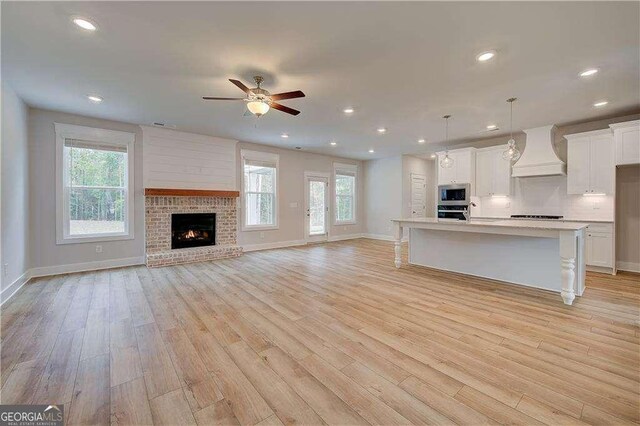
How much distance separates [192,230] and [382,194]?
599cm

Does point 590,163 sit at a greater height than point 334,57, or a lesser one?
lesser

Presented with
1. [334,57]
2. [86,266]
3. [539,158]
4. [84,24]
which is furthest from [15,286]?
[539,158]

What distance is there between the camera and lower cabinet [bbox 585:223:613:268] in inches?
Result: 183

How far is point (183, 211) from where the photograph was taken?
5.95m

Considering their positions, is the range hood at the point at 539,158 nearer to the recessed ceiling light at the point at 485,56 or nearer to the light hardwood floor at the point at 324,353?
the light hardwood floor at the point at 324,353

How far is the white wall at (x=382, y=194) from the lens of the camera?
876 cm

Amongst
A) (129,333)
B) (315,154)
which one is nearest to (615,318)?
(129,333)

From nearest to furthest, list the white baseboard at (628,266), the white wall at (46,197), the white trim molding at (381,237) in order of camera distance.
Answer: the white wall at (46,197)
the white baseboard at (628,266)
the white trim molding at (381,237)

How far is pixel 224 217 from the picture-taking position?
6.52 meters

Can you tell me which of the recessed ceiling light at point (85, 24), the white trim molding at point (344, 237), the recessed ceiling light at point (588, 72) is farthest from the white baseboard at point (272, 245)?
the recessed ceiling light at point (588, 72)

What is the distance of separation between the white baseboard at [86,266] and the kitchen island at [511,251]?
17.2ft

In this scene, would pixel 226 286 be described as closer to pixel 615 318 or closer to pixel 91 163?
pixel 91 163

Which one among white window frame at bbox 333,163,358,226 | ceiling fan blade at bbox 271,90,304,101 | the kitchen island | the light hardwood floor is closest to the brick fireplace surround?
the light hardwood floor

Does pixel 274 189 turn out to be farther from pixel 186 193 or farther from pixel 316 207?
pixel 186 193
